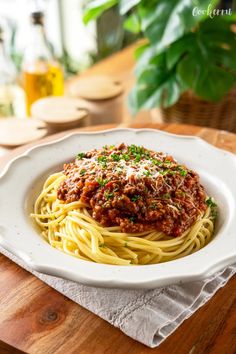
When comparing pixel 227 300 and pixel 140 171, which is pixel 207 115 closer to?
pixel 140 171

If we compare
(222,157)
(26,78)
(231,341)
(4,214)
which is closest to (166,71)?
(26,78)

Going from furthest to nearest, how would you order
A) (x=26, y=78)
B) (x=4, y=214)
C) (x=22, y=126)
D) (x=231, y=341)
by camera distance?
(x=26, y=78) < (x=22, y=126) < (x=4, y=214) < (x=231, y=341)

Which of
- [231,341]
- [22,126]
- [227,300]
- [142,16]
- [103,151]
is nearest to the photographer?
[231,341]

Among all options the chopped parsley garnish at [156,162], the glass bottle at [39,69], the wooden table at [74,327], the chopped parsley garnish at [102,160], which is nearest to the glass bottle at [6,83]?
the glass bottle at [39,69]

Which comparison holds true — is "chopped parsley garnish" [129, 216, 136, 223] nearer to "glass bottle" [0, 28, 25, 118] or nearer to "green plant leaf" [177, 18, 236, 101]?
"green plant leaf" [177, 18, 236, 101]

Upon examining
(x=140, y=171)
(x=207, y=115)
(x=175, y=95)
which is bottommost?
(x=207, y=115)

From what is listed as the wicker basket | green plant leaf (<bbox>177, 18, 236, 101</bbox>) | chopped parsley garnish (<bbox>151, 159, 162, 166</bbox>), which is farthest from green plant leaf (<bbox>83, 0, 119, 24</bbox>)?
chopped parsley garnish (<bbox>151, 159, 162, 166</bbox>)
